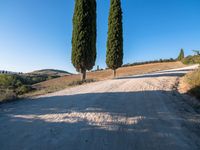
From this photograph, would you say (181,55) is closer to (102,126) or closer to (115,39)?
(115,39)

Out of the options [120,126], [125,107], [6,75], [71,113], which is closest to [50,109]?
[71,113]

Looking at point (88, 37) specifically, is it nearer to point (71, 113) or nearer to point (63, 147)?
point (71, 113)

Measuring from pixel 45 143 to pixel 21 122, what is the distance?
2059 mm

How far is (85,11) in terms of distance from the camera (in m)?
27.5

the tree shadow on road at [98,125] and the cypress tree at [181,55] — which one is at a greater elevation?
the cypress tree at [181,55]

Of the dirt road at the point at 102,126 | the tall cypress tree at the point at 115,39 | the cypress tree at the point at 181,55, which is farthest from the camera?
the cypress tree at the point at 181,55

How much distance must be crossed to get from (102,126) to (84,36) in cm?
1999

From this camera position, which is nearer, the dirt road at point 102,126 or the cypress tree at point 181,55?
the dirt road at point 102,126

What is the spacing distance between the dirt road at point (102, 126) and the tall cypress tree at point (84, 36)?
1601 cm

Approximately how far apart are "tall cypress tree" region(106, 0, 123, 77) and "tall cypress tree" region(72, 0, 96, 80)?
6.34 m

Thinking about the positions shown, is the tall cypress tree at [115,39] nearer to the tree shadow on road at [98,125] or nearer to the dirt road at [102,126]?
the tree shadow on road at [98,125]

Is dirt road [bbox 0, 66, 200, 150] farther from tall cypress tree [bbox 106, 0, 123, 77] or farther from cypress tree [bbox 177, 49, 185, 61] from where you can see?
cypress tree [bbox 177, 49, 185, 61]

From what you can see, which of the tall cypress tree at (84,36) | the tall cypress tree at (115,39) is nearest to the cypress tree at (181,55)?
the tall cypress tree at (115,39)

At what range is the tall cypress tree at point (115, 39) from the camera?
33.9m
